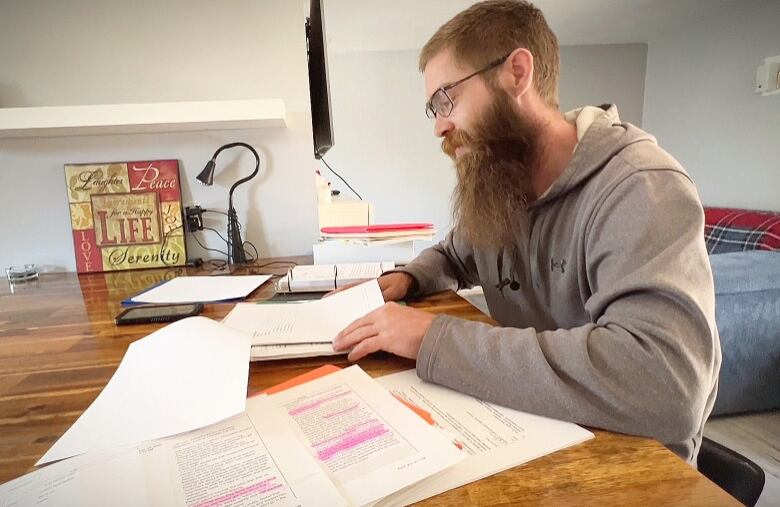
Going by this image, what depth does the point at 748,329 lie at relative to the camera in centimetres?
157

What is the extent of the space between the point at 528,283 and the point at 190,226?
3.69ft

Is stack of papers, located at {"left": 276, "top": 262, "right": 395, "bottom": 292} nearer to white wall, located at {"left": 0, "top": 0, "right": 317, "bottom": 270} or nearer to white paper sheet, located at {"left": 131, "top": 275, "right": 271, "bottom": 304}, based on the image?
white paper sheet, located at {"left": 131, "top": 275, "right": 271, "bottom": 304}

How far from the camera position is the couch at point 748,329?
1537 mm

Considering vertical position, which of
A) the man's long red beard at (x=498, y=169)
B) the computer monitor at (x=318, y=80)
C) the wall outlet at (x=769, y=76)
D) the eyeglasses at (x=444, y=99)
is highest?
the wall outlet at (x=769, y=76)

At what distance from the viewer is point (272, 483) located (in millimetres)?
354

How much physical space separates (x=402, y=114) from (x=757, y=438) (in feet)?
9.83

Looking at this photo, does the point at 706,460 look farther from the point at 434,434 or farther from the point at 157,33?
the point at 157,33

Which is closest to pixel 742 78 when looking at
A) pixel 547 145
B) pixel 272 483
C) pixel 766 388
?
pixel 766 388

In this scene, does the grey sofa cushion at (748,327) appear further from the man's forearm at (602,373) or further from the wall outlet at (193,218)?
the wall outlet at (193,218)

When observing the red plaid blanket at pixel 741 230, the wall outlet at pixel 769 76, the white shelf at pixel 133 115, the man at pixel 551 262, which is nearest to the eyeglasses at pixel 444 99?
the man at pixel 551 262

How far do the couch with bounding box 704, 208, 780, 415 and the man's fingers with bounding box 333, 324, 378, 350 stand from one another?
4.96 ft

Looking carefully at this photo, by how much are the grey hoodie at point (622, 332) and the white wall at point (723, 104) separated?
2.93 metres

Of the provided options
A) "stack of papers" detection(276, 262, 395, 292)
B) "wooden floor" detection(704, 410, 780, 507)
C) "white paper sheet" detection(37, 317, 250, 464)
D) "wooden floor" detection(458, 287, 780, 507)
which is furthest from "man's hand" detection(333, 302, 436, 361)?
"wooden floor" detection(704, 410, 780, 507)

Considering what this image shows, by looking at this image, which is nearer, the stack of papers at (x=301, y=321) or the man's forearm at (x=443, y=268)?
the stack of papers at (x=301, y=321)
